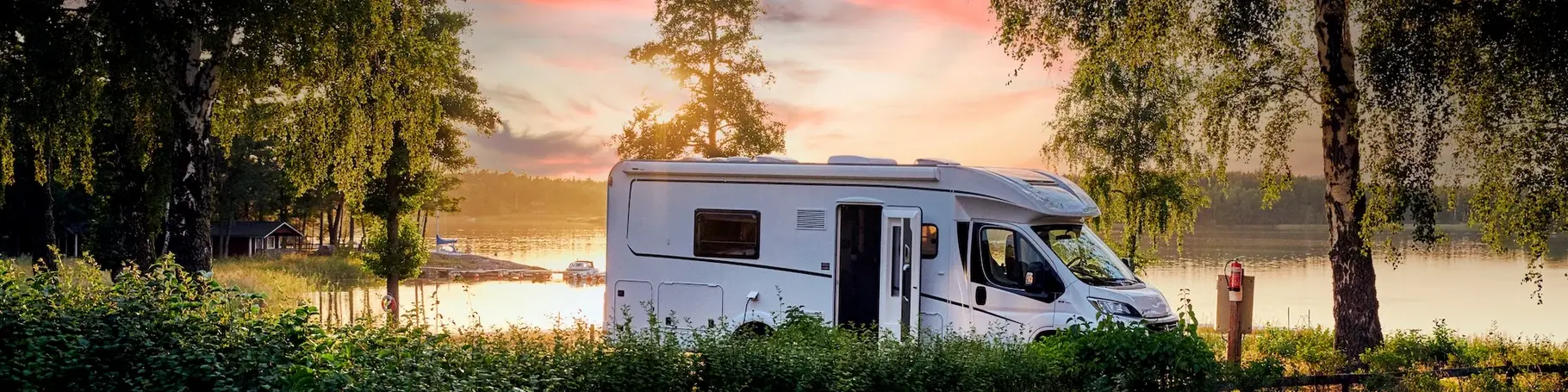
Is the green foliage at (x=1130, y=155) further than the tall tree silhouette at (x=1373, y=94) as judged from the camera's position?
Yes

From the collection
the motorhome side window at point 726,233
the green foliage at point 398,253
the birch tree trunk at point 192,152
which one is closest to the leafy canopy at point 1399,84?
the motorhome side window at point 726,233

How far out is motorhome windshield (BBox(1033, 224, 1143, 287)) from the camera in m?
11.2

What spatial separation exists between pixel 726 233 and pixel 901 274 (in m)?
2.06

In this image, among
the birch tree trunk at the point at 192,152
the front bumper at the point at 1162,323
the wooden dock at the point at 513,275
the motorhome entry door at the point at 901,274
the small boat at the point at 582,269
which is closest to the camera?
the front bumper at the point at 1162,323

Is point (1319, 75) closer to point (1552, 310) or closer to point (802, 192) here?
point (802, 192)

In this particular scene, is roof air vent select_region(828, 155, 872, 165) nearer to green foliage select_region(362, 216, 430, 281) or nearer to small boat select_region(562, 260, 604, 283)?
green foliage select_region(362, 216, 430, 281)

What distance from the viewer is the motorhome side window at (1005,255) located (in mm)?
11211

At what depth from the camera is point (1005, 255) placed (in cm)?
1134

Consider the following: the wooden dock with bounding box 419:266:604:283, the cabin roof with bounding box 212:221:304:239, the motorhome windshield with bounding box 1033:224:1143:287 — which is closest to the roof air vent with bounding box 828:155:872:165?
the motorhome windshield with bounding box 1033:224:1143:287

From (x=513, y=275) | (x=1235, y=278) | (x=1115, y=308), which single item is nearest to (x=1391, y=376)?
(x=1235, y=278)

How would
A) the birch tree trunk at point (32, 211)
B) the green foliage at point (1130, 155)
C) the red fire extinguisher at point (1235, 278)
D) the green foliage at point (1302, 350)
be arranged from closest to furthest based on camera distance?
the red fire extinguisher at point (1235, 278)
the green foliage at point (1302, 350)
the green foliage at point (1130, 155)
the birch tree trunk at point (32, 211)

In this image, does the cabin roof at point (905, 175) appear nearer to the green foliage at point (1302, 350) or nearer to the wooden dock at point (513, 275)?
the green foliage at point (1302, 350)

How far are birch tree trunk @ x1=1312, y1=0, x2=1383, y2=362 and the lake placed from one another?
13.1 feet

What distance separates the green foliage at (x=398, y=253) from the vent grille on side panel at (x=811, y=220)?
20.3m
